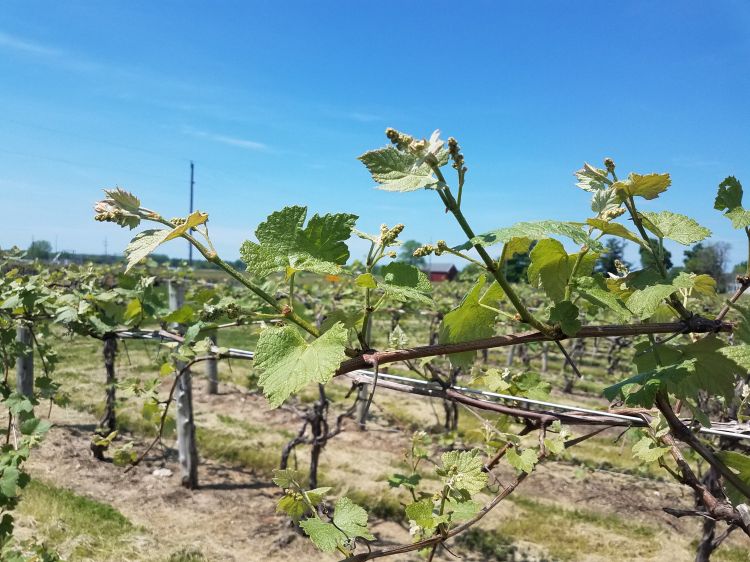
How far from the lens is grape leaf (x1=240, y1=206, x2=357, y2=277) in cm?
73

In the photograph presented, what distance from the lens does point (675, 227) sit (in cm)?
79

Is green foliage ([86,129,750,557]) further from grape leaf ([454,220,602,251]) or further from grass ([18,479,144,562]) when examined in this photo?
grass ([18,479,144,562])

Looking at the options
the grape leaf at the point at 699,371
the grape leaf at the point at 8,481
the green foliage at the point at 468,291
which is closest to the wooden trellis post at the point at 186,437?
the grape leaf at the point at 8,481

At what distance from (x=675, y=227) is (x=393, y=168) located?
0.47 m

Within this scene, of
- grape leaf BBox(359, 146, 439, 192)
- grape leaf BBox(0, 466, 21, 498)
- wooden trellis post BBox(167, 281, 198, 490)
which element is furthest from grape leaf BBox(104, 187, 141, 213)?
wooden trellis post BBox(167, 281, 198, 490)

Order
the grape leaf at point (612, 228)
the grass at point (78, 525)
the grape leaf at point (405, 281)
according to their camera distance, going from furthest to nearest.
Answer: the grass at point (78, 525), the grape leaf at point (405, 281), the grape leaf at point (612, 228)

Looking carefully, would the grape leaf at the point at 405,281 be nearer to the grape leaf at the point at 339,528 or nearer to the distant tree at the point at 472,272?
the distant tree at the point at 472,272

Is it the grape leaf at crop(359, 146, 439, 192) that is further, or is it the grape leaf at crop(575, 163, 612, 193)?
the grape leaf at crop(575, 163, 612, 193)

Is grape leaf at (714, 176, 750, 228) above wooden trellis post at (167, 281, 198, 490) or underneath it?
above

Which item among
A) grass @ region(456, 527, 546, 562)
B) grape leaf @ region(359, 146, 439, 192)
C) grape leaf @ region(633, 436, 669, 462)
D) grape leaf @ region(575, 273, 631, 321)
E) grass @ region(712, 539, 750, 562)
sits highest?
grape leaf @ region(359, 146, 439, 192)

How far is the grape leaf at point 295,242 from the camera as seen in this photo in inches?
28.9

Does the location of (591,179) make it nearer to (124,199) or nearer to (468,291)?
(468,291)

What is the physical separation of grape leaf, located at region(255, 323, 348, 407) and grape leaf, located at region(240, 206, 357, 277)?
98 millimetres

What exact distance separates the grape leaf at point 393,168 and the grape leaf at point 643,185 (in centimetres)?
29
